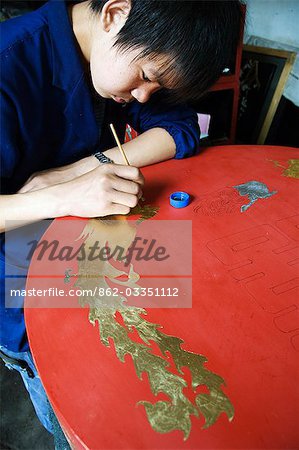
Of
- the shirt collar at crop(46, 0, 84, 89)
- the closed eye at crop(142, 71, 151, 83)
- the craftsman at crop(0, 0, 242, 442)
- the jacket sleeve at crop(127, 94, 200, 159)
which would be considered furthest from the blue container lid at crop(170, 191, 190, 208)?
the shirt collar at crop(46, 0, 84, 89)

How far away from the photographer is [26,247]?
3.36 ft

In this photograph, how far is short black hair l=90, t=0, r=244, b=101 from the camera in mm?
712

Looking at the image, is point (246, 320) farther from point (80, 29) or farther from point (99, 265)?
point (80, 29)

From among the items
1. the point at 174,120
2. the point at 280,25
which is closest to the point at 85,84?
the point at 174,120

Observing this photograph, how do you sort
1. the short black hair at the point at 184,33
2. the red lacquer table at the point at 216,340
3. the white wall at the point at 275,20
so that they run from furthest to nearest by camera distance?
1. the white wall at the point at 275,20
2. the short black hair at the point at 184,33
3. the red lacquer table at the point at 216,340

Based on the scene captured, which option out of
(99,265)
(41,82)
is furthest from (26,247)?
(41,82)

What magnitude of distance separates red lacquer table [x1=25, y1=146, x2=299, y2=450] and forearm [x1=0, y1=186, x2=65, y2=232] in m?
0.06

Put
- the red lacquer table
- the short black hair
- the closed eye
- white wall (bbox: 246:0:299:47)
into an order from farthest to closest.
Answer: white wall (bbox: 246:0:299:47) < the closed eye < the short black hair < the red lacquer table

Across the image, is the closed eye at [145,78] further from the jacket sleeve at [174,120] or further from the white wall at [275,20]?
the white wall at [275,20]

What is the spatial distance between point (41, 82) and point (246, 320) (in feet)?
2.67

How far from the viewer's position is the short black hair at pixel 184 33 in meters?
0.71

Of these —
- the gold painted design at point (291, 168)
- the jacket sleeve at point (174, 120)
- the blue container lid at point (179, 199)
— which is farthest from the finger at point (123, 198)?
the gold painted design at point (291, 168)

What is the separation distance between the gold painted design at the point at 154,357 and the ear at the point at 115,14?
580 mm

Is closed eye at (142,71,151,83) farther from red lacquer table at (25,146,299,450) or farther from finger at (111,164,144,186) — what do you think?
red lacquer table at (25,146,299,450)
